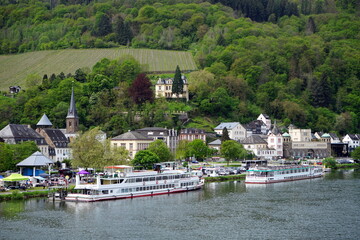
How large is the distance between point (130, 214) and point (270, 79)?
98178 mm

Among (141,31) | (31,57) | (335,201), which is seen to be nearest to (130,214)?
(335,201)

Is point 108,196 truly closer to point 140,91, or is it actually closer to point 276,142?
point 140,91

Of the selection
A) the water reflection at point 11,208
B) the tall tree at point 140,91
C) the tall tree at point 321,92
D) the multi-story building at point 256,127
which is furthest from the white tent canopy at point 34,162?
the tall tree at point 321,92

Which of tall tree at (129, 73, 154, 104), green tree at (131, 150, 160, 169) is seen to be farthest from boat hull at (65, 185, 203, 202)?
tall tree at (129, 73, 154, 104)

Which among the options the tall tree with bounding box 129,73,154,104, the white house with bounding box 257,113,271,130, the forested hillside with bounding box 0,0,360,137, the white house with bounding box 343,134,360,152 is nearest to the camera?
the forested hillside with bounding box 0,0,360,137

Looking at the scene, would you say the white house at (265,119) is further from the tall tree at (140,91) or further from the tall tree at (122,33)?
the tall tree at (122,33)

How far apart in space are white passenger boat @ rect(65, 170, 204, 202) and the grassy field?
76.3 metres

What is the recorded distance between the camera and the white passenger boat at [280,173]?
8381cm

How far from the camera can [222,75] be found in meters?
143

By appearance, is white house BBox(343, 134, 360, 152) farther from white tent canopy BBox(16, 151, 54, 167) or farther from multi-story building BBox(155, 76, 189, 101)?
white tent canopy BBox(16, 151, 54, 167)

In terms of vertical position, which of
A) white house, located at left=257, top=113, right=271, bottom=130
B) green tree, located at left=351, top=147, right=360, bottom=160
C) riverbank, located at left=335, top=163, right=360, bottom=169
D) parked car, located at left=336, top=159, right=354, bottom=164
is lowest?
riverbank, located at left=335, top=163, right=360, bottom=169

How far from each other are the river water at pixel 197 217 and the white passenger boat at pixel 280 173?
38.1 feet

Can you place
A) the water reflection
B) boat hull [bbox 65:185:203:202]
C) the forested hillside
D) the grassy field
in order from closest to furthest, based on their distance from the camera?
1. the water reflection
2. boat hull [bbox 65:185:203:202]
3. the forested hillside
4. the grassy field

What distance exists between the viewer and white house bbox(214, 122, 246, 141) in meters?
119
